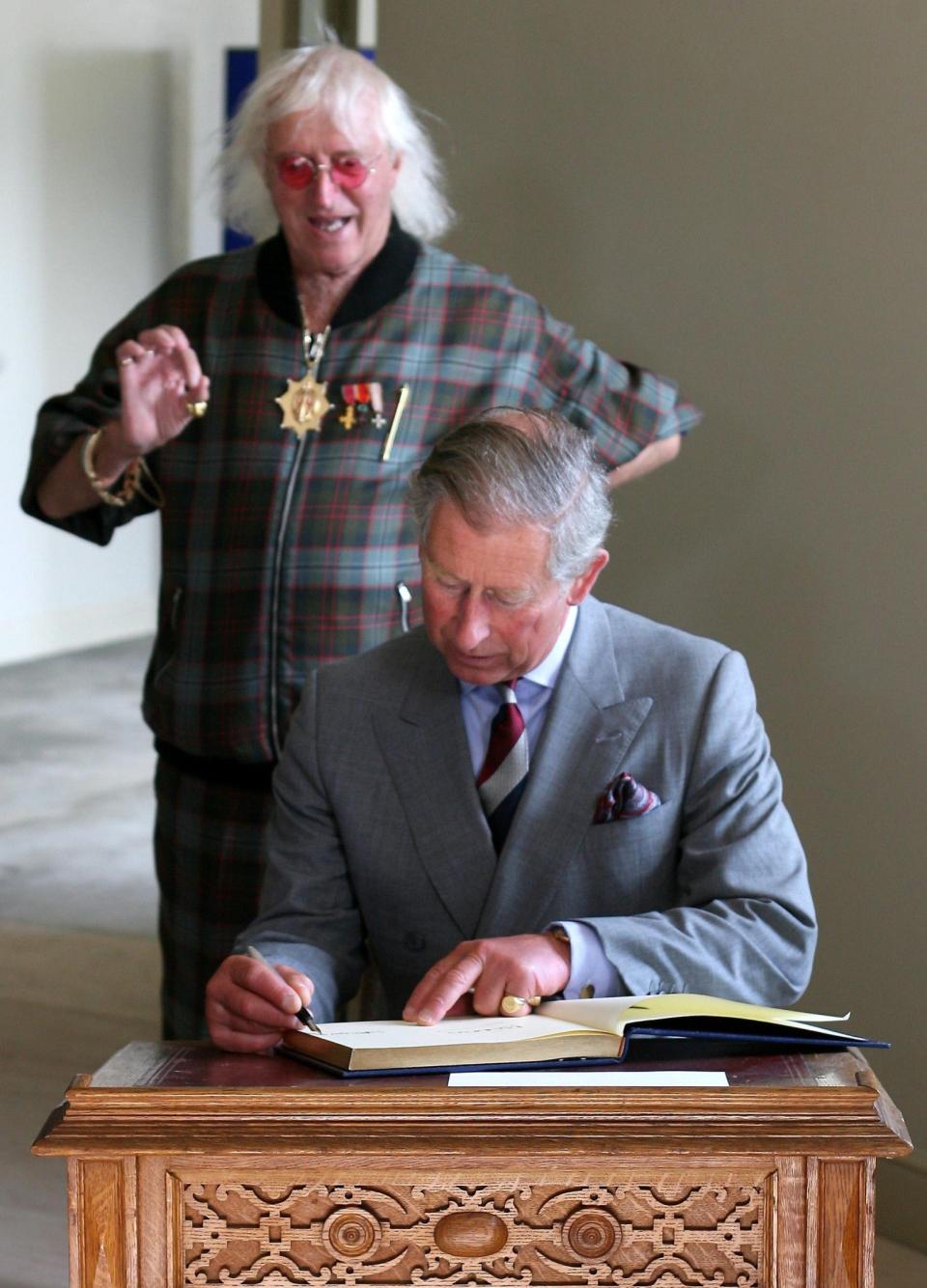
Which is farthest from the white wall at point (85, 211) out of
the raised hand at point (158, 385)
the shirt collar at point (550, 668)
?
the shirt collar at point (550, 668)

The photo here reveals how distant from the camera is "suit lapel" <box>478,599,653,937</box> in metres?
1.90

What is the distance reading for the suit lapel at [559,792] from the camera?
1902 millimetres

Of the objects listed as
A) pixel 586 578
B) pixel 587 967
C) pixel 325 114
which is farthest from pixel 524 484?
pixel 325 114

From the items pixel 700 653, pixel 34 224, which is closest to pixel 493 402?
pixel 700 653

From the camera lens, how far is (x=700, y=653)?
197 cm

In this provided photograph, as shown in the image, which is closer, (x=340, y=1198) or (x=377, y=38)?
(x=340, y=1198)

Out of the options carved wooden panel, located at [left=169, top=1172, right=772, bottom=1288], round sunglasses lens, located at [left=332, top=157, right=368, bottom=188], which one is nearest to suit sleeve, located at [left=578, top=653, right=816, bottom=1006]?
carved wooden panel, located at [left=169, top=1172, right=772, bottom=1288]

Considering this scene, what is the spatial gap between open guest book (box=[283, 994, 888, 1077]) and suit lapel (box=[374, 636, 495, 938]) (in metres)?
0.35

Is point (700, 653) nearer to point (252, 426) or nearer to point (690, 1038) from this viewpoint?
point (690, 1038)

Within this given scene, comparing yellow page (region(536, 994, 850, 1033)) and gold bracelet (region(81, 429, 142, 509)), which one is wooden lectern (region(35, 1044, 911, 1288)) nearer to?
yellow page (region(536, 994, 850, 1033))

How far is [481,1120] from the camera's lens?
1349 millimetres

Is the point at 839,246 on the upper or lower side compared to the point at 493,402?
upper

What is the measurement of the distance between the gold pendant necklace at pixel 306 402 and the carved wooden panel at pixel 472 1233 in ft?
4.84

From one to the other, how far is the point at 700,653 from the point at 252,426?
0.97 m
